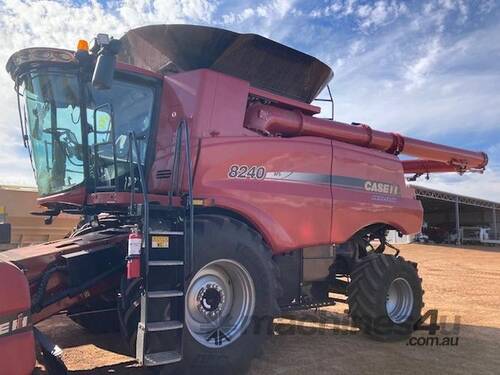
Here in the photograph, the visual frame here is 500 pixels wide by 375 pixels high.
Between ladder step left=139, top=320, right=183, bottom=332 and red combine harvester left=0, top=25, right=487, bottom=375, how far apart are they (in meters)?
0.02

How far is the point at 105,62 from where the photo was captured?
383cm

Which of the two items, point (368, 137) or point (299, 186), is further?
point (368, 137)

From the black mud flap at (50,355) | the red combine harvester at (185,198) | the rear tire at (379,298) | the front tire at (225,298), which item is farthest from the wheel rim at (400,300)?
the black mud flap at (50,355)

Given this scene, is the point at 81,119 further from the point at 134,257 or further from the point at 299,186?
the point at 299,186

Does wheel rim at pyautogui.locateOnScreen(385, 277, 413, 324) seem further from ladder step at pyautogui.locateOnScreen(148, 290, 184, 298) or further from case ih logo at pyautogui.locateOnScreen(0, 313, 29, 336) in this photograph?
case ih logo at pyautogui.locateOnScreen(0, 313, 29, 336)

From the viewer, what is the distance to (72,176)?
486 cm

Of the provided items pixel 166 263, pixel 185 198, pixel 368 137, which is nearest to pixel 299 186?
pixel 185 198

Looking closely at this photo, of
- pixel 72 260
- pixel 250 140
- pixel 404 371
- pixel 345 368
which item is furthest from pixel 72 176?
pixel 404 371

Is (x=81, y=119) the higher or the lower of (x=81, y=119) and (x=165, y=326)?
the higher

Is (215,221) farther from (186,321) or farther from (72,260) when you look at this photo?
(72,260)

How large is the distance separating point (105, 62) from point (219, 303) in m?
2.41

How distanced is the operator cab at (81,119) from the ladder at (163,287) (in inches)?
26.9

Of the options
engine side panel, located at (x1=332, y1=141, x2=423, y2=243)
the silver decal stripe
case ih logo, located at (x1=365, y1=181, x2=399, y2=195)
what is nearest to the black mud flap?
the silver decal stripe

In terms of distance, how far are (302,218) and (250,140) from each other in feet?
3.51
